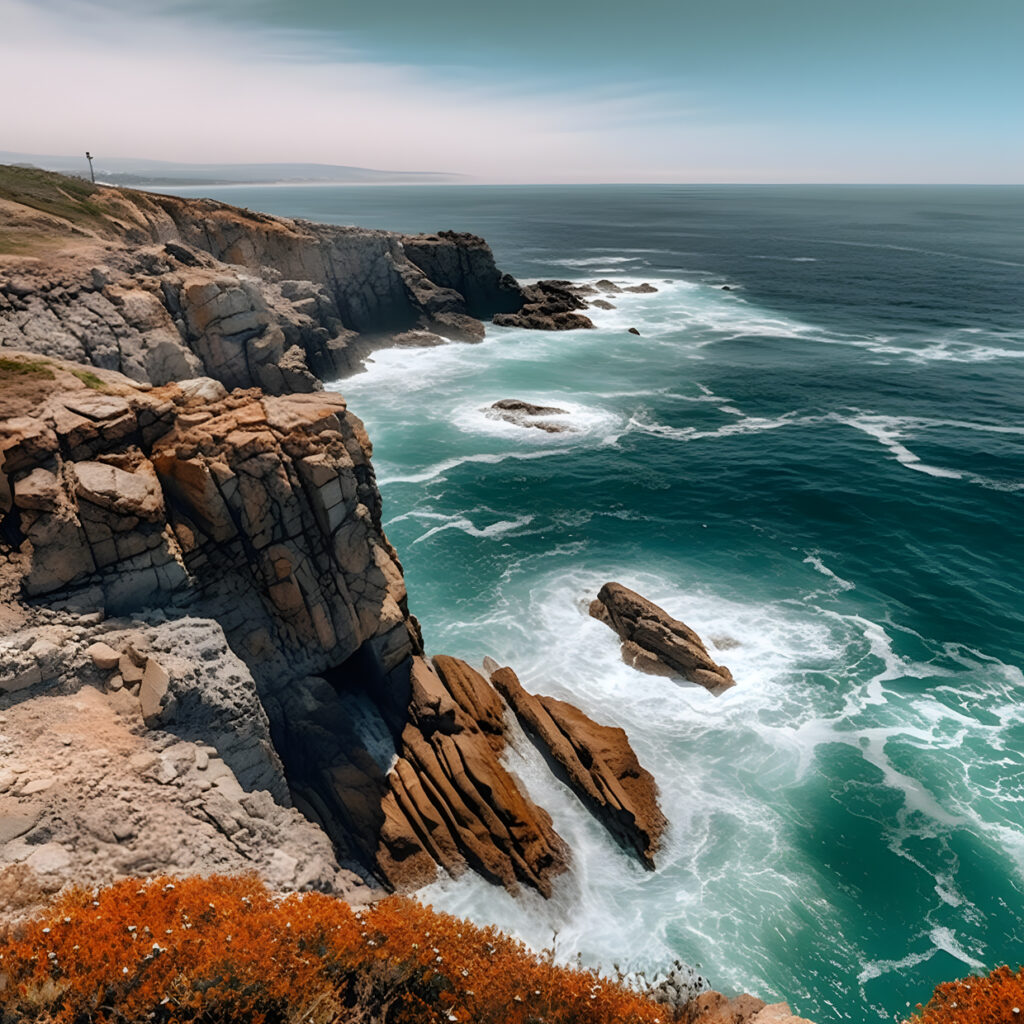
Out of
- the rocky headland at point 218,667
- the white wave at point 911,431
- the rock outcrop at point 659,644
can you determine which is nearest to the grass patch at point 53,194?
the rocky headland at point 218,667

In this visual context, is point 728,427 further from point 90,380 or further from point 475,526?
point 90,380

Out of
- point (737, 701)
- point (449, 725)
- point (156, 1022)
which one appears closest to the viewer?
point (156, 1022)

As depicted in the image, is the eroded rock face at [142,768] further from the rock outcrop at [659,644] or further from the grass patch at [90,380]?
the rock outcrop at [659,644]

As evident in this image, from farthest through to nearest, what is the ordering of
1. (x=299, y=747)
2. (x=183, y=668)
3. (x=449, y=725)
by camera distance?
(x=449, y=725) < (x=299, y=747) < (x=183, y=668)

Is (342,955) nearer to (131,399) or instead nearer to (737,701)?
(131,399)

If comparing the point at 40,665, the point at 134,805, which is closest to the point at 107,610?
the point at 40,665

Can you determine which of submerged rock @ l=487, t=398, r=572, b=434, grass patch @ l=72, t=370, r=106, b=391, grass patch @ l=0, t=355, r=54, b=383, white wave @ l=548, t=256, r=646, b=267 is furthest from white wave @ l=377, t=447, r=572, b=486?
white wave @ l=548, t=256, r=646, b=267

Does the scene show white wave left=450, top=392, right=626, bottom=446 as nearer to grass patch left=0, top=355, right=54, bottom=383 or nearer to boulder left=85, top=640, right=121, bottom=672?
grass patch left=0, top=355, right=54, bottom=383

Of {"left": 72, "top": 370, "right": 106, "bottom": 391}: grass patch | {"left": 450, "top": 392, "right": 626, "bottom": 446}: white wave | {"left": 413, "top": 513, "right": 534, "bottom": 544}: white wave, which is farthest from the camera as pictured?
{"left": 450, "top": 392, "right": 626, "bottom": 446}: white wave
